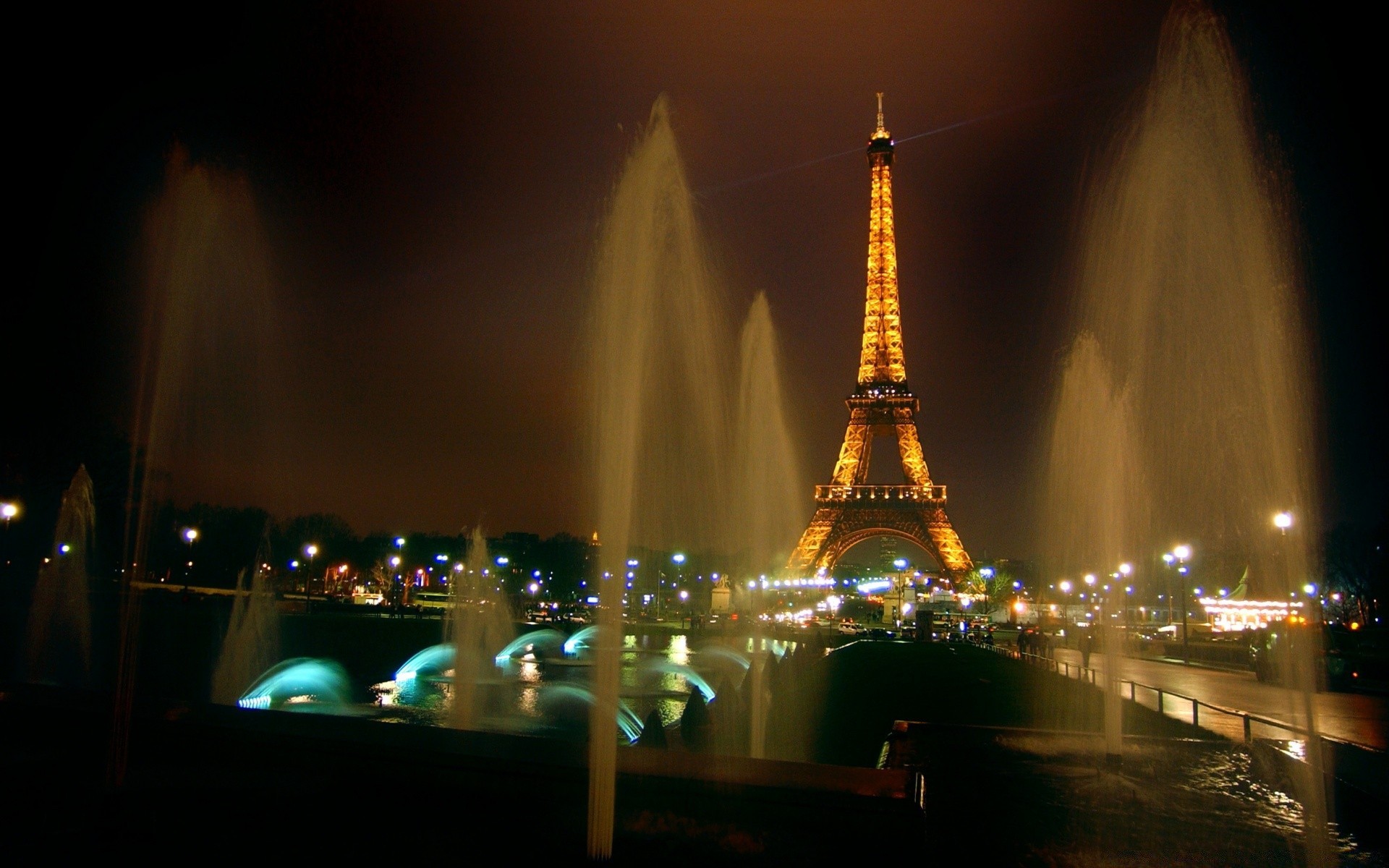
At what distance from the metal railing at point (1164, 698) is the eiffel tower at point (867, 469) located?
3685cm

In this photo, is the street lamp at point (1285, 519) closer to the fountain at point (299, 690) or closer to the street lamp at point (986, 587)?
the fountain at point (299, 690)

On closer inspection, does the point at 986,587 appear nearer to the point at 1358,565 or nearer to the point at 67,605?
the point at 1358,565

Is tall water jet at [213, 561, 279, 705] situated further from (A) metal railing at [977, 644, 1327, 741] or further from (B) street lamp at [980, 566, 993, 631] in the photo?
(B) street lamp at [980, 566, 993, 631]

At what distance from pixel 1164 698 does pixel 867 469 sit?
61649mm

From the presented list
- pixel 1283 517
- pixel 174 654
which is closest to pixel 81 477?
pixel 174 654

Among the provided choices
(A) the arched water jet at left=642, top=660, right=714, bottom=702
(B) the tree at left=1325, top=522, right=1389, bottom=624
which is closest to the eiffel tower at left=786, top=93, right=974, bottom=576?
(B) the tree at left=1325, top=522, right=1389, bottom=624

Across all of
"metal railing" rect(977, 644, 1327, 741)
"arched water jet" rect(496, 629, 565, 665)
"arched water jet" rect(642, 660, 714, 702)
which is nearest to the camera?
"metal railing" rect(977, 644, 1327, 741)

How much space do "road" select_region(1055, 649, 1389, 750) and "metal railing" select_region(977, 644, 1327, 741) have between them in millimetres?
116

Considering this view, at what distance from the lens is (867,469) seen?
269 ft

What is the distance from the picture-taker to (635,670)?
94.4 feet

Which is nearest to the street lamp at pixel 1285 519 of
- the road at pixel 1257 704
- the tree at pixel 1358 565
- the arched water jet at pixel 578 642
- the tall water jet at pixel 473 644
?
the road at pixel 1257 704

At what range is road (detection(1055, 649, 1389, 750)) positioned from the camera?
16203 mm

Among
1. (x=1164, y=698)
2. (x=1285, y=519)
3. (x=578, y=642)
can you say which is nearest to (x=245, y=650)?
(x=578, y=642)

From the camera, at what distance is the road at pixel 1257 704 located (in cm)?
1620
